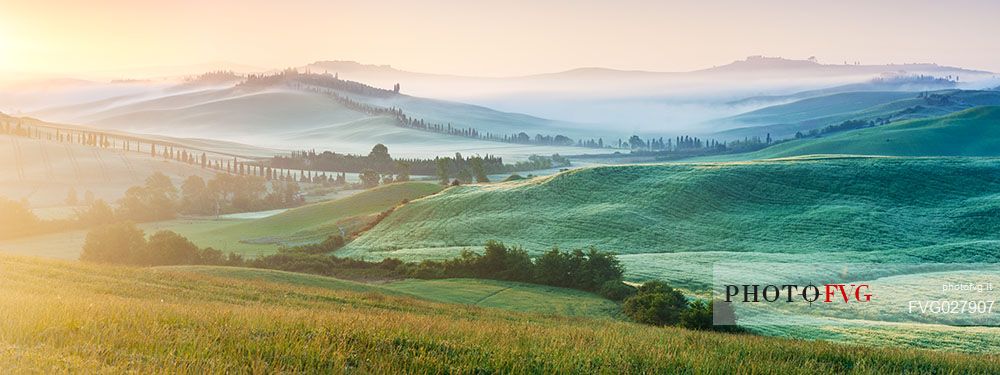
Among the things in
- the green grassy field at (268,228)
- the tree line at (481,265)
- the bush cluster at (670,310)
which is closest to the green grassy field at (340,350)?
the bush cluster at (670,310)

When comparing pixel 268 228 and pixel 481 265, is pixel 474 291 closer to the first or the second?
pixel 481 265

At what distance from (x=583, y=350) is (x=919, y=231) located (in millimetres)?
85973

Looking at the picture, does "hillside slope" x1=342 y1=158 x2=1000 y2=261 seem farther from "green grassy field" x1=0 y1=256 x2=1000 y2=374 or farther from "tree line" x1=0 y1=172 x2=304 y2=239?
"green grassy field" x1=0 y1=256 x2=1000 y2=374

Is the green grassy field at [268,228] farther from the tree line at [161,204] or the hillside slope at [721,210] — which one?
the hillside slope at [721,210]

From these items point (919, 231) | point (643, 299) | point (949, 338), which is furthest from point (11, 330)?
point (919, 231)

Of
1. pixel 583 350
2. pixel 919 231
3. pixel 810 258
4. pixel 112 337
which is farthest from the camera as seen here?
pixel 919 231

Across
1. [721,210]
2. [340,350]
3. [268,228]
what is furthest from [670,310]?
[268,228]

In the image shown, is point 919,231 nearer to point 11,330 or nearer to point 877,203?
point 877,203

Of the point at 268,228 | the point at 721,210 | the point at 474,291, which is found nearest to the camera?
the point at 474,291

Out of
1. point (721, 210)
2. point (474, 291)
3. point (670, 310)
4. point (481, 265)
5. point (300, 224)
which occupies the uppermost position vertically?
point (721, 210)

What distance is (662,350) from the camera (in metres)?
13.5

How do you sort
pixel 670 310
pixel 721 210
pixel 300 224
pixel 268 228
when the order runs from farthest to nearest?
pixel 300 224, pixel 268 228, pixel 721 210, pixel 670 310

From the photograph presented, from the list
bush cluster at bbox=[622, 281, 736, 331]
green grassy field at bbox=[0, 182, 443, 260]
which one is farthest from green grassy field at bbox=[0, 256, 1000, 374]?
green grassy field at bbox=[0, 182, 443, 260]

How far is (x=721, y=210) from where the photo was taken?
311ft
